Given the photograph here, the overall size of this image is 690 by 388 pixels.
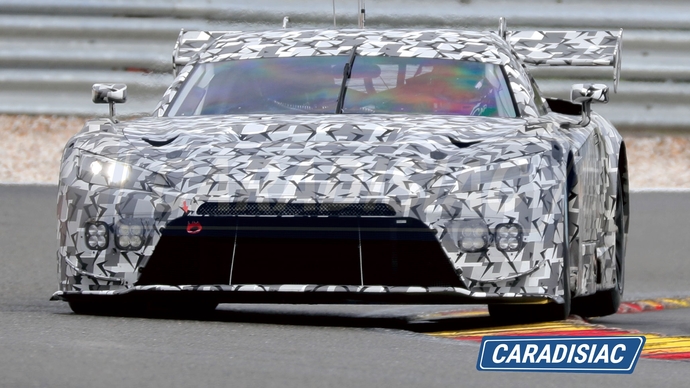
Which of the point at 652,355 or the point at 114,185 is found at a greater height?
the point at 114,185

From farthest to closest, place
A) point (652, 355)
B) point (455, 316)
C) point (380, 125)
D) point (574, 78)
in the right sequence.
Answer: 1. point (574, 78)
2. point (455, 316)
3. point (380, 125)
4. point (652, 355)

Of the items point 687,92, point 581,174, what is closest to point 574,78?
point 687,92

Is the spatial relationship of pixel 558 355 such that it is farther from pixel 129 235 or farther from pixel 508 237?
pixel 129 235

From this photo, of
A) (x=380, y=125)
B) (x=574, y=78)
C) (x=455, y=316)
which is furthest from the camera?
(x=574, y=78)

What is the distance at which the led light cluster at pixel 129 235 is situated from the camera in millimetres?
6004

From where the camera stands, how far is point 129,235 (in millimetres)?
6027

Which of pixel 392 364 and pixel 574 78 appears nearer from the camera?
pixel 392 364

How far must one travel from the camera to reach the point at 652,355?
578 centimetres

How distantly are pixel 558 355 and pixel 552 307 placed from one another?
599 mm

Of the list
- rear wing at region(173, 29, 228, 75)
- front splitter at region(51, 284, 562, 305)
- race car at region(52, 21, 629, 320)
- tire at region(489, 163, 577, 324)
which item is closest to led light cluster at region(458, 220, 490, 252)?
race car at region(52, 21, 629, 320)

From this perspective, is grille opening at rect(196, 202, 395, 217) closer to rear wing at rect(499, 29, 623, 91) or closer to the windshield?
the windshield

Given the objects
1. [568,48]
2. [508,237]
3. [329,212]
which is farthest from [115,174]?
[568,48]

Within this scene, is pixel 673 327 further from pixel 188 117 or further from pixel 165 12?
pixel 165 12

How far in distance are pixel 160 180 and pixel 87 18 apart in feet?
25.6
